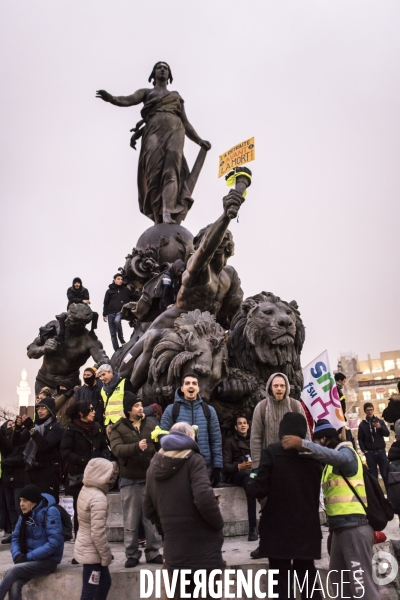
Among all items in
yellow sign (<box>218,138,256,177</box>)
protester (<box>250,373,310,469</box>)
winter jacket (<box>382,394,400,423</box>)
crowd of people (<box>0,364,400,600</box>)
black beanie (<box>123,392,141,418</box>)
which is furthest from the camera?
winter jacket (<box>382,394,400,423</box>)

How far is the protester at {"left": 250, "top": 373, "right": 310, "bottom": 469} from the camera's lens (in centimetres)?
459

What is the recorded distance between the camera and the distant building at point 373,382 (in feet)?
210

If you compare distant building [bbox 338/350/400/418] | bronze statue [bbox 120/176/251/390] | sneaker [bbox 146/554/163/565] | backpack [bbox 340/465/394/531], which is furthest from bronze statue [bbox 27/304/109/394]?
distant building [bbox 338/350/400/418]

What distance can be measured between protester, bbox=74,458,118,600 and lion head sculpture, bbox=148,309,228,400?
1.67 meters

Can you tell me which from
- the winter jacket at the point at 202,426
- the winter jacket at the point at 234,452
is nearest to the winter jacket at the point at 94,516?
the winter jacket at the point at 202,426

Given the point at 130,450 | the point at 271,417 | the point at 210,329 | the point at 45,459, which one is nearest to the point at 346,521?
the point at 271,417

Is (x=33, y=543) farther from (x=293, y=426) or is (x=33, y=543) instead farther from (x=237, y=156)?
(x=237, y=156)

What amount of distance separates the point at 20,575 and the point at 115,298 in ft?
21.0

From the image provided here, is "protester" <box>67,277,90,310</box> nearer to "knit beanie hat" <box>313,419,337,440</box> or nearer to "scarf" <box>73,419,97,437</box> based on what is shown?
"scarf" <box>73,419,97,437</box>

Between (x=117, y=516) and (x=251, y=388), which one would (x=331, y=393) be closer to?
(x=251, y=388)

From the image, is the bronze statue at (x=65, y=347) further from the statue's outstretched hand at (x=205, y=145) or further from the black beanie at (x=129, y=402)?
the black beanie at (x=129, y=402)

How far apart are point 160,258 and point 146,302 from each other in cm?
107

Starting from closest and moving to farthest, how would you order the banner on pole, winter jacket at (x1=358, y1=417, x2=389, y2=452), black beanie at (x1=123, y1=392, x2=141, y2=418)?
1. black beanie at (x1=123, y1=392, x2=141, y2=418)
2. the banner on pole
3. winter jacket at (x1=358, y1=417, x2=389, y2=452)

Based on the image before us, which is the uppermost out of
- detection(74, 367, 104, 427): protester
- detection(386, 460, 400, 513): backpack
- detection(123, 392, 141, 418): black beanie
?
detection(74, 367, 104, 427): protester
